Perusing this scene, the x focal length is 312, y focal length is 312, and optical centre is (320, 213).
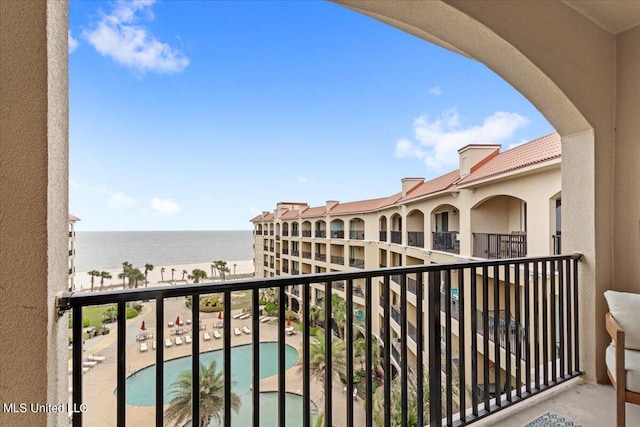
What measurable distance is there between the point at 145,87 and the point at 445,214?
12.2 meters

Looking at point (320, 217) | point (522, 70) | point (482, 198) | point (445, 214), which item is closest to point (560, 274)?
point (522, 70)

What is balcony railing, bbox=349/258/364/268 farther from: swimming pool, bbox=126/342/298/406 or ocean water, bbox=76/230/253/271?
swimming pool, bbox=126/342/298/406

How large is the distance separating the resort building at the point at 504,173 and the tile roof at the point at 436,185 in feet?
8.54

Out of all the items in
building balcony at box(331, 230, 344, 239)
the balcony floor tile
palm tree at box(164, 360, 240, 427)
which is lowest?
palm tree at box(164, 360, 240, 427)

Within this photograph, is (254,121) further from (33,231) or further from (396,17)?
(33,231)

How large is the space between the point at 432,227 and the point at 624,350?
23.7 feet

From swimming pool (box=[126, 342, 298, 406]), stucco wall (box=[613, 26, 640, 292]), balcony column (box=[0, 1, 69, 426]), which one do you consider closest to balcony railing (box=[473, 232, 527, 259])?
stucco wall (box=[613, 26, 640, 292])

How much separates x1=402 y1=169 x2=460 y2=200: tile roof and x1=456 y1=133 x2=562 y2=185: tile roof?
2.84ft

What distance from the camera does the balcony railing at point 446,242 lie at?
7.77 metres

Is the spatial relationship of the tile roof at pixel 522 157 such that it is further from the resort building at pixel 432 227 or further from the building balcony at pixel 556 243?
the building balcony at pixel 556 243

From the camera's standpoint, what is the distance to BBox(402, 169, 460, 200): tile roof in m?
7.46

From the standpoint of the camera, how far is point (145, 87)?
1245 centimetres

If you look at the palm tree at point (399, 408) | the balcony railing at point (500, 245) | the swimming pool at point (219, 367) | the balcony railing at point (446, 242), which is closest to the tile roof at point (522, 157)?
the balcony railing at point (500, 245)

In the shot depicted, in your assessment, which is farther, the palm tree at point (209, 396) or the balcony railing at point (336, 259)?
the balcony railing at point (336, 259)
